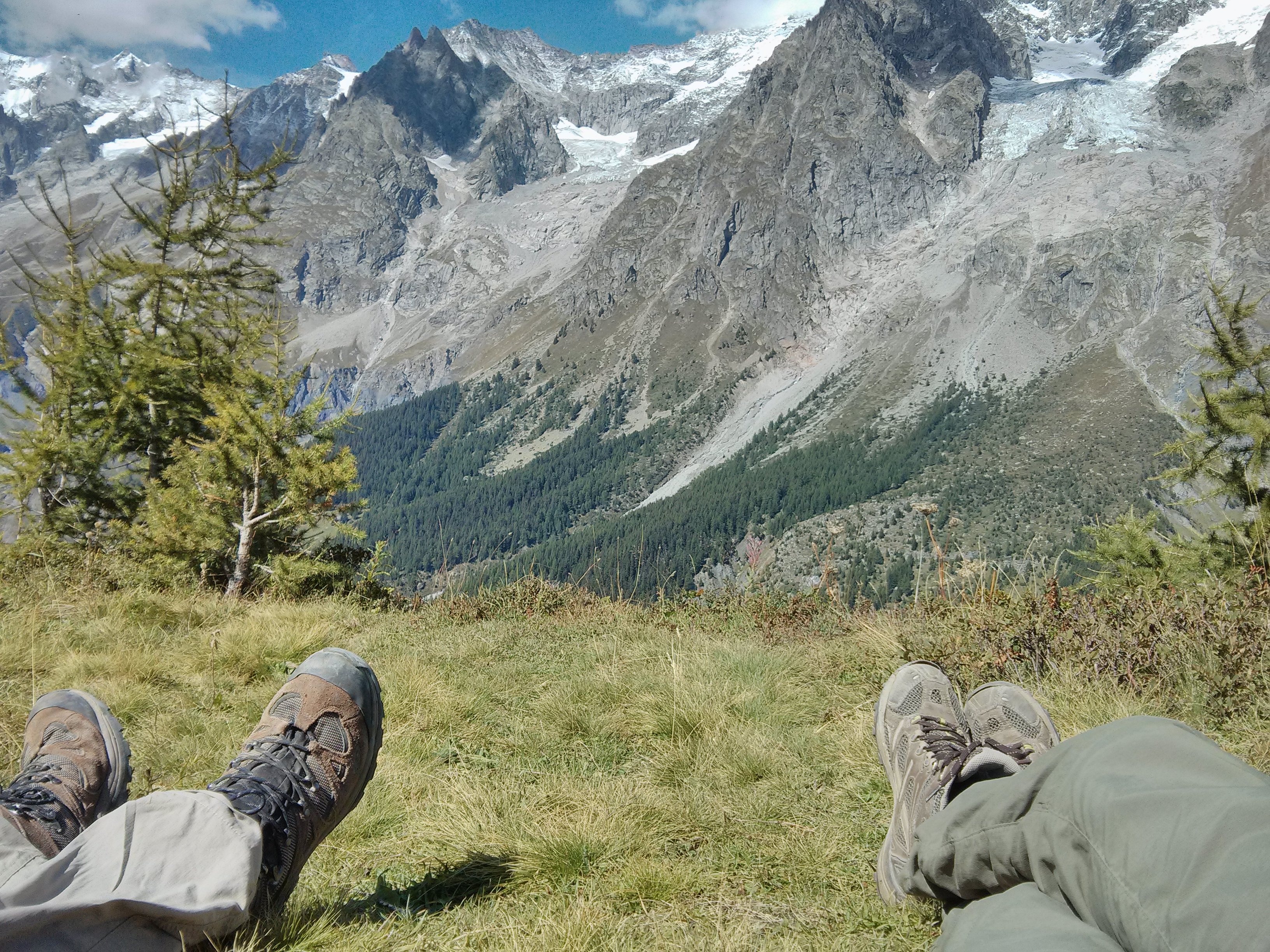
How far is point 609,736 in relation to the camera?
145 inches

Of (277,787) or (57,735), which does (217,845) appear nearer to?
(277,787)

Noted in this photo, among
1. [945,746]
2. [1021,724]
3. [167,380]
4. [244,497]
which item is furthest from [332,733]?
[167,380]

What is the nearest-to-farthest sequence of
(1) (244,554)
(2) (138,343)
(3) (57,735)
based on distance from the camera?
1. (3) (57,735)
2. (1) (244,554)
3. (2) (138,343)

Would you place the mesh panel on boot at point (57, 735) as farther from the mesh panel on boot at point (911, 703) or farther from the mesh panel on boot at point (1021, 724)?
the mesh panel on boot at point (1021, 724)

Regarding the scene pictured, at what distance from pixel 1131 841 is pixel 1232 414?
14566 mm

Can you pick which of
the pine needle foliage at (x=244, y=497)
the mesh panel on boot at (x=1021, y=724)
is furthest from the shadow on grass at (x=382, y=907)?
the pine needle foliage at (x=244, y=497)

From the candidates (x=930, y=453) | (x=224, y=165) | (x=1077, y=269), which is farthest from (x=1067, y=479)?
(x=224, y=165)

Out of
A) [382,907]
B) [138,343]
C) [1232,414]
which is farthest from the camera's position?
[138,343]

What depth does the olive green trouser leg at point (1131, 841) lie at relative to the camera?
1.20 metres

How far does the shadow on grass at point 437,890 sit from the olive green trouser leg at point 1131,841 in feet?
4.75

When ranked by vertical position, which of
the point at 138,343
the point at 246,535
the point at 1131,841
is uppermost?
the point at 138,343

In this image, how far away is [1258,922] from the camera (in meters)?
1.11

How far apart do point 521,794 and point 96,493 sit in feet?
53.1

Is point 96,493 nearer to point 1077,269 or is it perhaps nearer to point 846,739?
point 846,739
